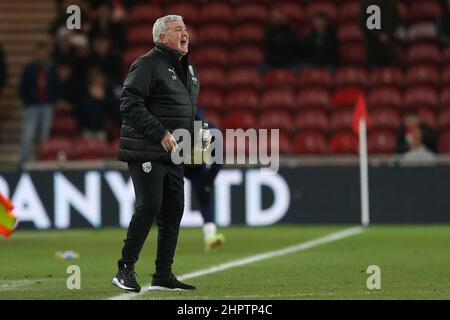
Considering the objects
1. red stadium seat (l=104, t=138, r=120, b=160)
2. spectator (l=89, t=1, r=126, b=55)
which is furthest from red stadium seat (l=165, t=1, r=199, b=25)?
red stadium seat (l=104, t=138, r=120, b=160)

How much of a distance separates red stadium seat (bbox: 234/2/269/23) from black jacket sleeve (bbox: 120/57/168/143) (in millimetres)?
13140

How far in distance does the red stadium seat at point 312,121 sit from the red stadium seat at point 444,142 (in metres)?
1.90

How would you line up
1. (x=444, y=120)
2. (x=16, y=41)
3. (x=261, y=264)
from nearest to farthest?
(x=261, y=264) → (x=444, y=120) → (x=16, y=41)

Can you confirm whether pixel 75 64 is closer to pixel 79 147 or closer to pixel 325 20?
pixel 79 147

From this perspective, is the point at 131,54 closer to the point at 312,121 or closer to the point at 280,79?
the point at 280,79

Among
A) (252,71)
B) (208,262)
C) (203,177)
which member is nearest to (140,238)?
(208,262)

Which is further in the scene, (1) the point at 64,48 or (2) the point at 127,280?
(1) the point at 64,48

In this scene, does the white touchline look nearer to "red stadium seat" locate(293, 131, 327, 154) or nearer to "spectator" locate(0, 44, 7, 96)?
"red stadium seat" locate(293, 131, 327, 154)

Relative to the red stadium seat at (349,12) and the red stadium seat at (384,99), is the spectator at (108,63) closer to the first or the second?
the red stadium seat at (349,12)

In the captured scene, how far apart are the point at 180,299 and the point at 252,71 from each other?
505 inches

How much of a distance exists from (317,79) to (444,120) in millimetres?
2352

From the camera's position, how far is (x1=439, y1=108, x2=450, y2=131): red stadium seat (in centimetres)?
1986

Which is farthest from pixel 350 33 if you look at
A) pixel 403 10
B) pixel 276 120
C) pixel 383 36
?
pixel 276 120

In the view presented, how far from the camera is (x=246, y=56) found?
72.0 ft
